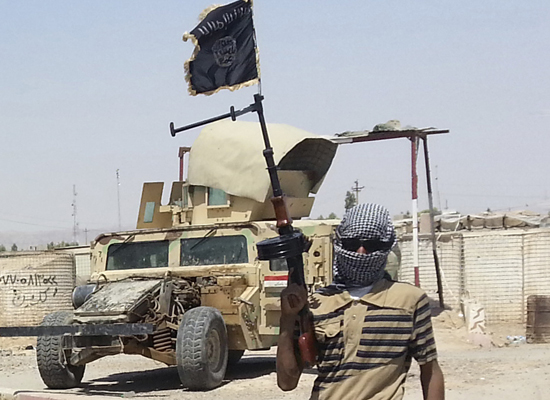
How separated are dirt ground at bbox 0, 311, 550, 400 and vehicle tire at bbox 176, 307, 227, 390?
Answer: 0.48 ft

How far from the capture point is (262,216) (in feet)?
35.1

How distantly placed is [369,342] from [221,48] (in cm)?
261

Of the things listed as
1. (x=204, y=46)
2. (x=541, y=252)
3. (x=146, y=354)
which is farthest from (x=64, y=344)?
(x=541, y=252)

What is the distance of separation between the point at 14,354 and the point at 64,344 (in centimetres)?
507

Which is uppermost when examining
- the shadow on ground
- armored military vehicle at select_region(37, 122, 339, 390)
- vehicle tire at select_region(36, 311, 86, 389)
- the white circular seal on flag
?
the white circular seal on flag

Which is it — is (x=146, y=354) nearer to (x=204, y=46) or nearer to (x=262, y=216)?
(x=262, y=216)

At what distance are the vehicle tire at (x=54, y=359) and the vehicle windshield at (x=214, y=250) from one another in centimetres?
156

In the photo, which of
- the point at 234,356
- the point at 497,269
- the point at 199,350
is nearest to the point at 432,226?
the point at 497,269

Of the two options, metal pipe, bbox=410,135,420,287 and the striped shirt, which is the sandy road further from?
the striped shirt

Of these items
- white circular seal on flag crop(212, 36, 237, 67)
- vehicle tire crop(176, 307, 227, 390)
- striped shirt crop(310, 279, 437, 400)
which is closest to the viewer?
striped shirt crop(310, 279, 437, 400)

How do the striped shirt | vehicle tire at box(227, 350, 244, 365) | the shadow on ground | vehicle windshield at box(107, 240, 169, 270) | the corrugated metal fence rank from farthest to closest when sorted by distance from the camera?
the corrugated metal fence → vehicle tire at box(227, 350, 244, 365) → vehicle windshield at box(107, 240, 169, 270) → the shadow on ground → the striped shirt

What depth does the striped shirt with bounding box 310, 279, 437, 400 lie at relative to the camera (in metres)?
2.72

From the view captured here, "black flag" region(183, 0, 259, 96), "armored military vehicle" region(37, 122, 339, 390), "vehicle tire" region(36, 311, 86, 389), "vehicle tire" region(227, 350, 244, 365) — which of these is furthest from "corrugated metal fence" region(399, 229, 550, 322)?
"black flag" region(183, 0, 259, 96)

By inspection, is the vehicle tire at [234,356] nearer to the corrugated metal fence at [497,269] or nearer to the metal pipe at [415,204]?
the metal pipe at [415,204]
